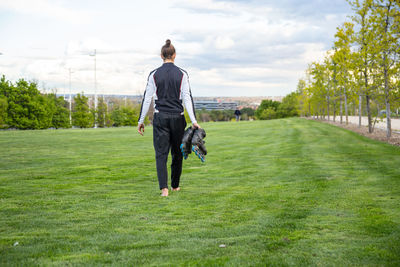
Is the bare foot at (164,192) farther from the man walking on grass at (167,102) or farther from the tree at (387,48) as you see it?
the tree at (387,48)

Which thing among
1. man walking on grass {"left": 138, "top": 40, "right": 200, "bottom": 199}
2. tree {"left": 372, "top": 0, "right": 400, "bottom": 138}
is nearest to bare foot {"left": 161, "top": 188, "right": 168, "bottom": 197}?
man walking on grass {"left": 138, "top": 40, "right": 200, "bottom": 199}

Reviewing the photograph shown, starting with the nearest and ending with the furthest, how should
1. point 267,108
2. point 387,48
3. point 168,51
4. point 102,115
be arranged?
point 168,51, point 387,48, point 102,115, point 267,108

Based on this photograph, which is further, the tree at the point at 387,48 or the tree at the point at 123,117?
the tree at the point at 123,117

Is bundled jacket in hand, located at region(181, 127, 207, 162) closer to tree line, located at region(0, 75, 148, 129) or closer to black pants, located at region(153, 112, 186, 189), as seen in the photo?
black pants, located at region(153, 112, 186, 189)

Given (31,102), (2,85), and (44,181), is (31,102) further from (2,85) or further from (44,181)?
(44,181)

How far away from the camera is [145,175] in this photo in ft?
31.8

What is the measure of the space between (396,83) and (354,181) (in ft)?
47.1

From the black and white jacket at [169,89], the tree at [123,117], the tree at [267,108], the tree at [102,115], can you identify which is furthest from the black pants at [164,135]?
the tree at [267,108]

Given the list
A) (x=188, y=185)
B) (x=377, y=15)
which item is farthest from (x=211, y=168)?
(x=377, y=15)

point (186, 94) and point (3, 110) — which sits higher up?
point (3, 110)

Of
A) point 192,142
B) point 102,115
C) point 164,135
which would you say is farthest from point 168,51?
point 102,115

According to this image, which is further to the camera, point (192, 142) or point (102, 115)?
point (102, 115)

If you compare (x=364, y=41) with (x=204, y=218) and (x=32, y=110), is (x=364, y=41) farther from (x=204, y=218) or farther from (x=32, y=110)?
(x=32, y=110)

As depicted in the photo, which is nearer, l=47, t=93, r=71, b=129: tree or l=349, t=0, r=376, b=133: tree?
l=349, t=0, r=376, b=133: tree
